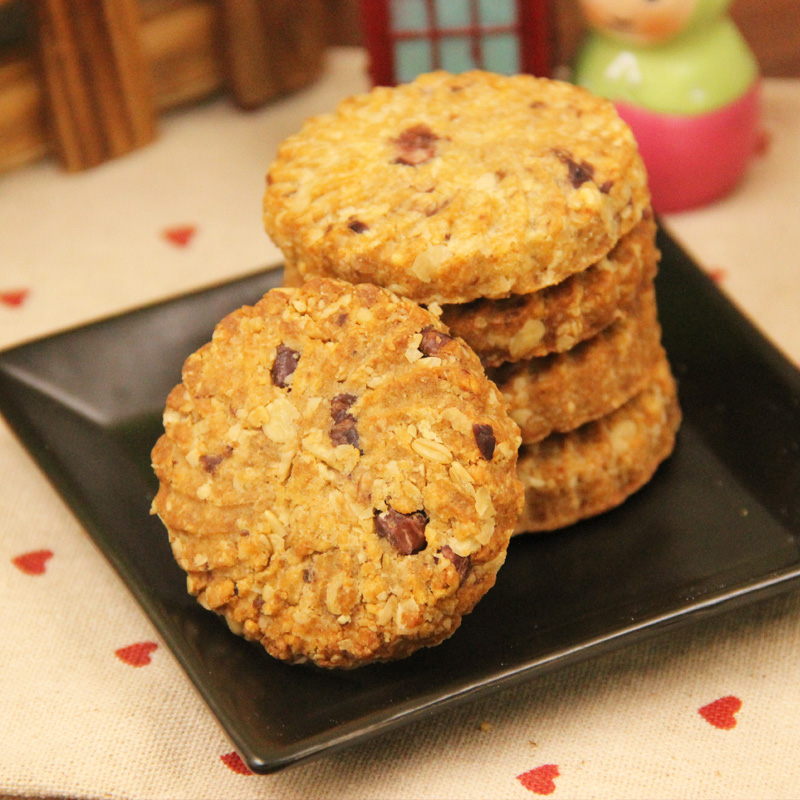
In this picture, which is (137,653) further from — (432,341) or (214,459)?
(432,341)

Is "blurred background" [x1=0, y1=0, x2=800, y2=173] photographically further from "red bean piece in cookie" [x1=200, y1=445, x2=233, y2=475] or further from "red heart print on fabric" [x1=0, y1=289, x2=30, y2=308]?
"red bean piece in cookie" [x1=200, y1=445, x2=233, y2=475]

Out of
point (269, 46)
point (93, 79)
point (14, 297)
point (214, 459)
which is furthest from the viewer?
point (269, 46)

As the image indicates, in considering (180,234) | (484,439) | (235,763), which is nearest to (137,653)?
(235,763)

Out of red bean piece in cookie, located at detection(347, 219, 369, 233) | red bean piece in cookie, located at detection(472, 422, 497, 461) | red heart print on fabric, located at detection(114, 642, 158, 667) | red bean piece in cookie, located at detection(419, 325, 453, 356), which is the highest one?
red bean piece in cookie, located at detection(347, 219, 369, 233)

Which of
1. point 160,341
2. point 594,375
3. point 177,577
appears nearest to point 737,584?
point 594,375

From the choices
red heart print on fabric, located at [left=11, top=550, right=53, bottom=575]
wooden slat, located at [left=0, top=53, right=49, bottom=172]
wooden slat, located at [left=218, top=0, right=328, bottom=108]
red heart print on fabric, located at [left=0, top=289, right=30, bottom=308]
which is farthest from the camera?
wooden slat, located at [left=218, top=0, right=328, bottom=108]

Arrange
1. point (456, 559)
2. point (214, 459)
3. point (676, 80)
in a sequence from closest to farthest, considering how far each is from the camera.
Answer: point (456, 559)
point (214, 459)
point (676, 80)

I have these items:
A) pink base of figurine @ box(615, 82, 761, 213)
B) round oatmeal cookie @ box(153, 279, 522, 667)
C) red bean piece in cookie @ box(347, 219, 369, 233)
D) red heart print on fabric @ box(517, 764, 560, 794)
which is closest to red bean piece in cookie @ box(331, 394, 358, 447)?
round oatmeal cookie @ box(153, 279, 522, 667)
